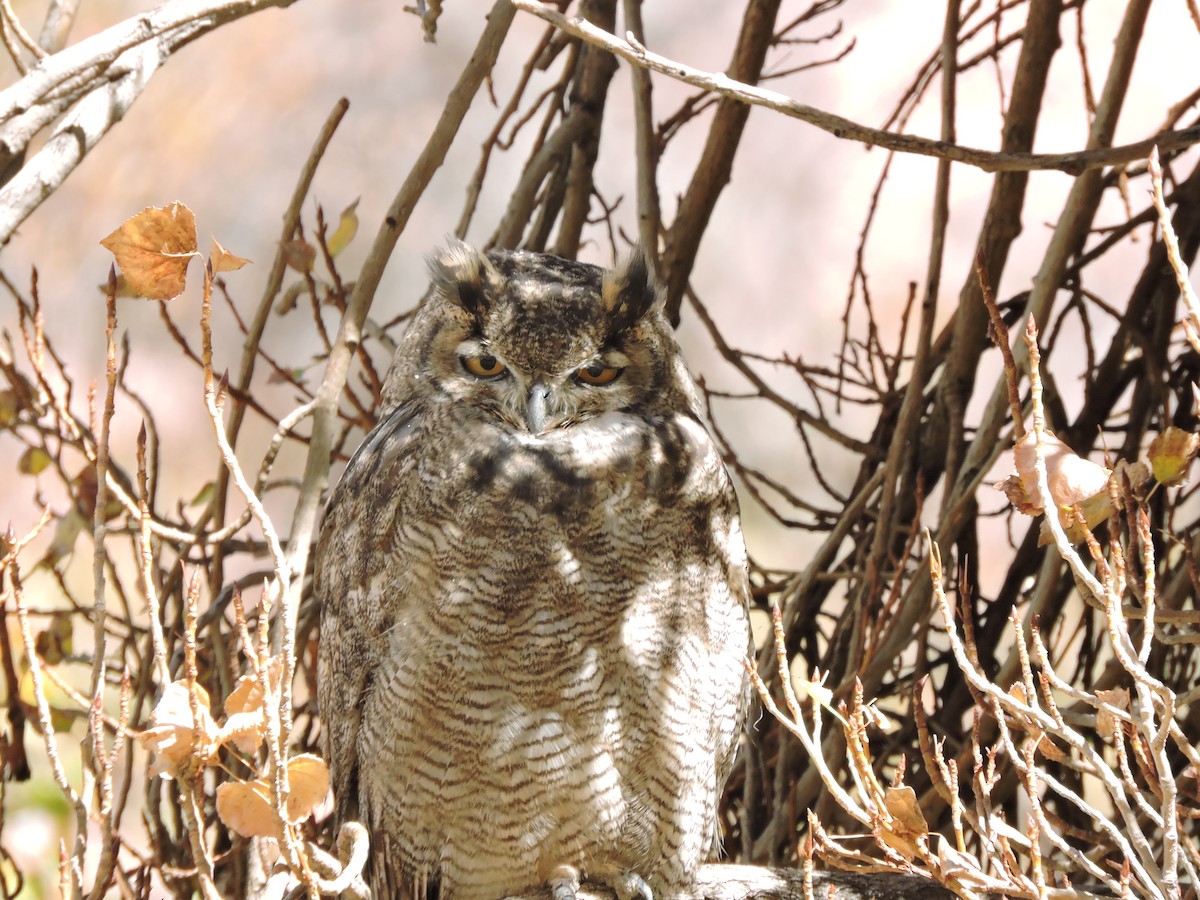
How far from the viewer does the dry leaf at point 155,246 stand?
3.54ft

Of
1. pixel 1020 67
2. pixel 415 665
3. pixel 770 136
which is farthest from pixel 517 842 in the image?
pixel 770 136

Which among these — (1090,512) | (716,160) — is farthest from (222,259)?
(716,160)

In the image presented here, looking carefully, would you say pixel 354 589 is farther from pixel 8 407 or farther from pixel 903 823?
pixel 903 823

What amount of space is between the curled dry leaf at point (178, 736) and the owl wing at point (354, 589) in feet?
1.99

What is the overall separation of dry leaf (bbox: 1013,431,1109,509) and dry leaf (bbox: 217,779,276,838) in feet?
2.38

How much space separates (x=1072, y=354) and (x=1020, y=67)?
273 cm

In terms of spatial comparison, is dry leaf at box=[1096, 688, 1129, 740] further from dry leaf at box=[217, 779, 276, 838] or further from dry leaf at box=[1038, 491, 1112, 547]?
dry leaf at box=[217, 779, 276, 838]

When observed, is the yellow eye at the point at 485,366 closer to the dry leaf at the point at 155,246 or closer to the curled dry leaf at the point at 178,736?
the dry leaf at the point at 155,246

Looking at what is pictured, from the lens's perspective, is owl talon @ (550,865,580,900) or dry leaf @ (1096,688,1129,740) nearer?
dry leaf @ (1096,688,1129,740)

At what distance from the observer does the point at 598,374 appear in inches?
65.8

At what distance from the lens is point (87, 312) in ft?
16.4

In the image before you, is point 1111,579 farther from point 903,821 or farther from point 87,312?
point 87,312

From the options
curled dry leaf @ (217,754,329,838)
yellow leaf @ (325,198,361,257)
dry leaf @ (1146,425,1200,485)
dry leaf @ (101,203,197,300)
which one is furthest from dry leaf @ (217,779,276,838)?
yellow leaf @ (325,198,361,257)

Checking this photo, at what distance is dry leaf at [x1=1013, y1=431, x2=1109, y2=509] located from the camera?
112 cm
